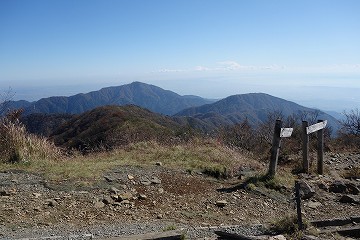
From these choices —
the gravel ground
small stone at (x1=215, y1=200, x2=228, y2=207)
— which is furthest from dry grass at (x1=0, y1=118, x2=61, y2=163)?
small stone at (x1=215, y1=200, x2=228, y2=207)

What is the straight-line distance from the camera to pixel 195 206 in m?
7.32

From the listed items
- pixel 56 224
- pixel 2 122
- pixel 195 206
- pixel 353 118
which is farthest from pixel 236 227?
pixel 353 118

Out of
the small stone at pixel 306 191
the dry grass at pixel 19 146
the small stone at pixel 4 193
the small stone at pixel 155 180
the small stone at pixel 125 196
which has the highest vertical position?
the dry grass at pixel 19 146

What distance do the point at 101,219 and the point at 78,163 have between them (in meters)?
3.80

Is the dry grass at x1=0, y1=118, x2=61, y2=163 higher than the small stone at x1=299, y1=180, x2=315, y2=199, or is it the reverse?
the dry grass at x1=0, y1=118, x2=61, y2=163

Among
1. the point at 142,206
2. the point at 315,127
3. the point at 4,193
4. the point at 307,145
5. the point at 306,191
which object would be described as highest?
the point at 315,127

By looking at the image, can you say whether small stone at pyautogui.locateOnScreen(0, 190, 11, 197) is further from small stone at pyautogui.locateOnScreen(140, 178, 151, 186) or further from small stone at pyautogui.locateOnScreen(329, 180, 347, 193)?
small stone at pyautogui.locateOnScreen(329, 180, 347, 193)

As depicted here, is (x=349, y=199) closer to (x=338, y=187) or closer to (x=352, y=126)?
(x=338, y=187)

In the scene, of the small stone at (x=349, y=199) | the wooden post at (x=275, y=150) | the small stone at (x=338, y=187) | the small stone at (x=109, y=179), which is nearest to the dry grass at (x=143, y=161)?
the small stone at (x=109, y=179)

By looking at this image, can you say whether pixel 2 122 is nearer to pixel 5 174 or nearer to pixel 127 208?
pixel 5 174

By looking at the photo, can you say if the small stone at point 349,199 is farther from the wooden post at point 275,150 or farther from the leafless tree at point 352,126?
the leafless tree at point 352,126

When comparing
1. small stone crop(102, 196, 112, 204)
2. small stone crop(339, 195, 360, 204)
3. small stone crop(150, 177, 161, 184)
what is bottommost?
small stone crop(339, 195, 360, 204)

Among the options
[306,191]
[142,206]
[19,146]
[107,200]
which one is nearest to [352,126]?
[306,191]

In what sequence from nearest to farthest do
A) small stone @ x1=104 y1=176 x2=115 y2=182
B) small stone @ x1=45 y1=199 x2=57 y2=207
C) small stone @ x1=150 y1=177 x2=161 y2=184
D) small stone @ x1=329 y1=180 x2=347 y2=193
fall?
small stone @ x1=45 y1=199 x2=57 y2=207
small stone @ x1=104 y1=176 x2=115 y2=182
small stone @ x1=150 y1=177 x2=161 y2=184
small stone @ x1=329 y1=180 x2=347 y2=193
